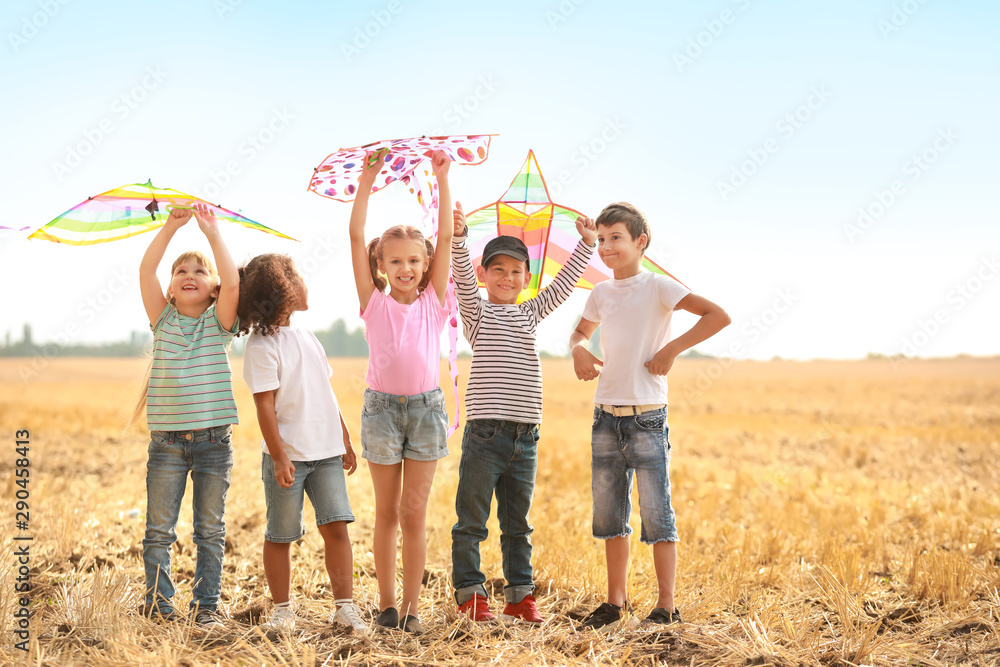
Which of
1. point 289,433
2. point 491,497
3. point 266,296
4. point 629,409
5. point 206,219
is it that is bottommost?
point 491,497

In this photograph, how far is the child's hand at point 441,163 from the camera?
414 cm

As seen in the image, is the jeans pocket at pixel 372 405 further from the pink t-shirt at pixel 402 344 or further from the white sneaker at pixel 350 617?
the white sneaker at pixel 350 617

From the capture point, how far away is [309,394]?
3.96 m

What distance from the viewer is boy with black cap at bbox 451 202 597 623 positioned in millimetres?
4012

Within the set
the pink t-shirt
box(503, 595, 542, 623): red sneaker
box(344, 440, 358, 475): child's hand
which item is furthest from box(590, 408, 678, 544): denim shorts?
box(344, 440, 358, 475): child's hand

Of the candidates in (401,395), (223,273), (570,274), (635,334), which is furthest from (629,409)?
(223,273)

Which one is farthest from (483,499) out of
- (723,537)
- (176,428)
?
(723,537)

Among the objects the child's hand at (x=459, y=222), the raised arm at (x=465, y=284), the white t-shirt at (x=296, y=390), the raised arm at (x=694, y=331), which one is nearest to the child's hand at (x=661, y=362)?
the raised arm at (x=694, y=331)

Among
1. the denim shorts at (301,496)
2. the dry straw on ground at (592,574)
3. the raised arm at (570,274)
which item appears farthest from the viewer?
the raised arm at (570,274)

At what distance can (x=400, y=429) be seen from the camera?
3891 millimetres

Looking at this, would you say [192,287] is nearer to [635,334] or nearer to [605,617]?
[635,334]

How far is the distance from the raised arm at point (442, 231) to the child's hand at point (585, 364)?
0.88m

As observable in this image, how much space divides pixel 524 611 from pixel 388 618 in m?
0.78

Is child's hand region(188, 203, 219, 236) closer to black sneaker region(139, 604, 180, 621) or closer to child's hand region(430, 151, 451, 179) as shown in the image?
child's hand region(430, 151, 451, 179)
